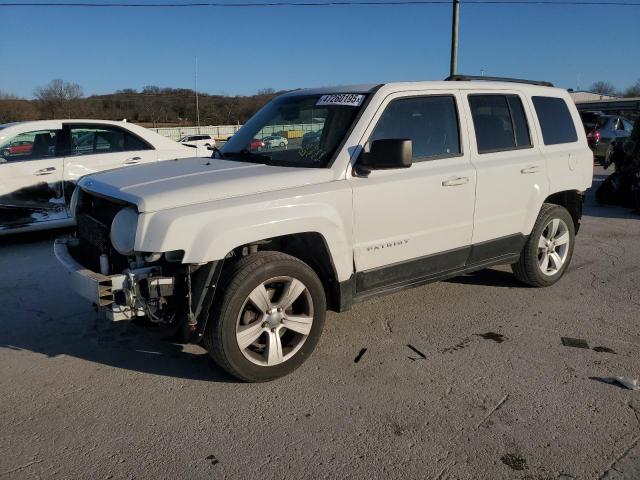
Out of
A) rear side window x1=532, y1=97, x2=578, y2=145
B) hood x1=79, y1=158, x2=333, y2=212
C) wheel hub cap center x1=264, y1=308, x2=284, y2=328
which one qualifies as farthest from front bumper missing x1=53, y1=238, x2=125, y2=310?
rear side window x1=532, y1=97, x2=578, y2=145

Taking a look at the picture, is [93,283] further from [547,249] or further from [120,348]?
[547,249]

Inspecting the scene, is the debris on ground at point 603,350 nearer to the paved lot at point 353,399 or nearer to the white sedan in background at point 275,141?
the paved lot at point 353,399

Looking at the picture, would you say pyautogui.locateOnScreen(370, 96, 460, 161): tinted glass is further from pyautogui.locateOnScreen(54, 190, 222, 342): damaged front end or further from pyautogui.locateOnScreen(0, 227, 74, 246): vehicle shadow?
pyautogui.locateOnScreen(0, 227, 74, 246): vehicle shadow

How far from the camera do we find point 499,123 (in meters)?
4.86

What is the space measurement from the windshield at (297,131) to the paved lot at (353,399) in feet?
4.76

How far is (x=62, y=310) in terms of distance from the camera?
4.96 meters

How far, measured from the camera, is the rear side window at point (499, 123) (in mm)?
4656

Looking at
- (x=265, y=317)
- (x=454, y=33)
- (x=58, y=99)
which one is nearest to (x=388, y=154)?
(x=265, y=317)

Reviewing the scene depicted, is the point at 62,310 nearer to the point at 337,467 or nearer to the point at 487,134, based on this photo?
the point at 337,467

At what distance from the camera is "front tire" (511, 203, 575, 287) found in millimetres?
5277

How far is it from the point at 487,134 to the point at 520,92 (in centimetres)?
72

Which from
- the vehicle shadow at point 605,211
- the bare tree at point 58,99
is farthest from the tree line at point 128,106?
the vehicle shadow at point 605,211

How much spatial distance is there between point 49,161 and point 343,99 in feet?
16.3

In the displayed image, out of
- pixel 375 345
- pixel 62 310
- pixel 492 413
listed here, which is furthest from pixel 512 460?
pixel 62 310
